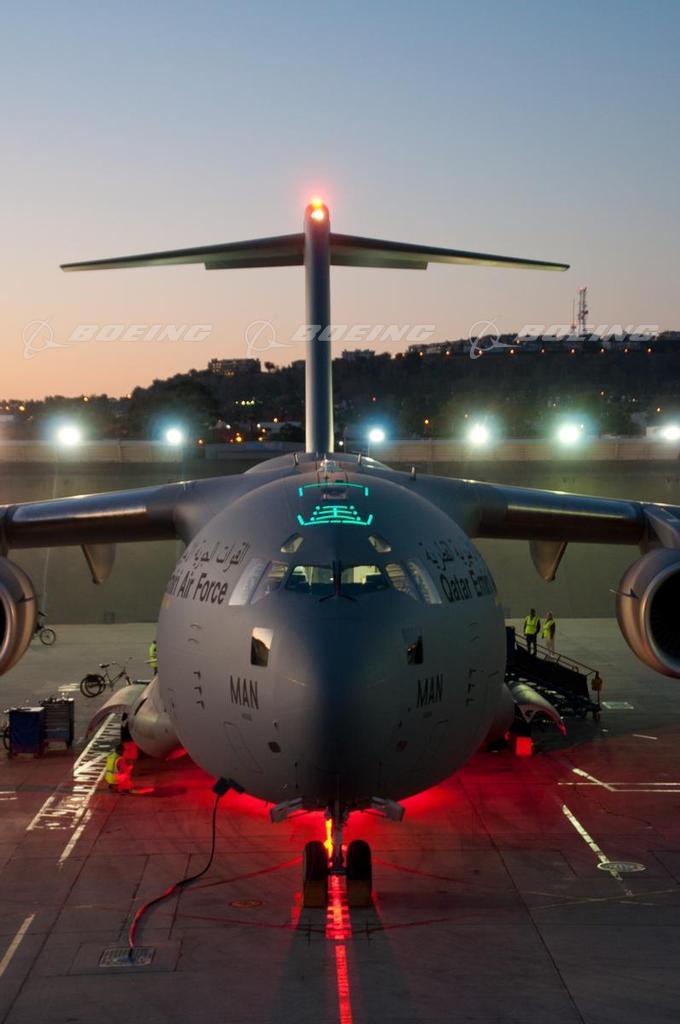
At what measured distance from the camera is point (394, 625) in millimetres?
11102

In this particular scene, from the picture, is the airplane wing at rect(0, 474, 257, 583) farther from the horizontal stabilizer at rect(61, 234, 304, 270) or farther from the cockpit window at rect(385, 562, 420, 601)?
the cockpit window at rect(385, 562, 420, 601)

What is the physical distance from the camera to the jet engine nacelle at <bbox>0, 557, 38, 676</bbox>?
1628 cm

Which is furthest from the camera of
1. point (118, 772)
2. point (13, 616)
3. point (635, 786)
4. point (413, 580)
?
point (118, 772)

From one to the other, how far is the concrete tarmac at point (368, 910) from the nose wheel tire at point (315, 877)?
196mm

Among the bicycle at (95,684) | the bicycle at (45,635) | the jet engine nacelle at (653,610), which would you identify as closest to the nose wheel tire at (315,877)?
the jet engine nacelle at (653,610)

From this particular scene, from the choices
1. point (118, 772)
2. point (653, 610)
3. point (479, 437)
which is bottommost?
point (118, 772)

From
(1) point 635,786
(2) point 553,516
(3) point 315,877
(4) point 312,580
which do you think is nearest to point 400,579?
(4) point 312,580

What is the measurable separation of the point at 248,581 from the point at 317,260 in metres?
8.95

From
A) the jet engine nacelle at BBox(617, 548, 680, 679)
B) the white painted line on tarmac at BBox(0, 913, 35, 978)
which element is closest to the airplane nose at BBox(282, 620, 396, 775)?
the white painted line on tarmac at BBox(0, 913, 35, 978)

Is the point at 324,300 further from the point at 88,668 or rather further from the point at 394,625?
the point at 88,668

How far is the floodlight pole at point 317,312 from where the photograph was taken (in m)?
19.4

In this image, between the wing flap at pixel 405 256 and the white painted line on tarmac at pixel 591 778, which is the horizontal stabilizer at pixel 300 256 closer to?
the wing flap at pixel 405 256

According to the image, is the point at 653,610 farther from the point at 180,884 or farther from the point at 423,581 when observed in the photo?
the point at 180,884

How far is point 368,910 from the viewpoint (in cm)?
1212
